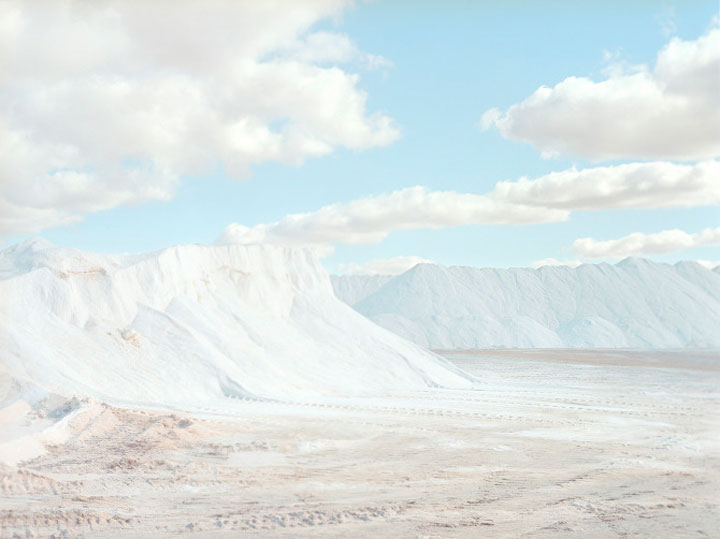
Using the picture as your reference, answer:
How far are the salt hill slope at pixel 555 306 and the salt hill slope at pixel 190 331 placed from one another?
55.5m

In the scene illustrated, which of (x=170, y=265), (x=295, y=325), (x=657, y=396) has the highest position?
(x=170, y=265)

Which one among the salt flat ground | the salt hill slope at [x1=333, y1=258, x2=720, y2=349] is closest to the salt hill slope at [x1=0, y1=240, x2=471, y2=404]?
the salt flat ground

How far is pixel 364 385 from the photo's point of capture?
21.3m

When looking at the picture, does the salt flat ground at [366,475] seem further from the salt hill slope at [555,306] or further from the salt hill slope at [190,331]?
the salt hill slope at [555,306]

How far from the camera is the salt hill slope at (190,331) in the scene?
16.3 metres

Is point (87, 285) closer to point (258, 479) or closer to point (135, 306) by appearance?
point (135, 306)

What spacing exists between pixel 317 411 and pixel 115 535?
9.36 m

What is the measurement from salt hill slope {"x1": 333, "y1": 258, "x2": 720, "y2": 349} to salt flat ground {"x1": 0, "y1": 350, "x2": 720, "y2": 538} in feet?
217

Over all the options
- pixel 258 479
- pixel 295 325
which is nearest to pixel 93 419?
pixel 258 479

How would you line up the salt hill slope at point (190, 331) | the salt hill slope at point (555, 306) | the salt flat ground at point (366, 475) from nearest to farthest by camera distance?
the salt flat ground at point (366, 475), the salt hill slope at point (190, 331), the salt hill slope at point (555, 306)

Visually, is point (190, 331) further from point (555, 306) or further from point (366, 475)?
point (555, 306)

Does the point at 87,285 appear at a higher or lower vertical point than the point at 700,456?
higher

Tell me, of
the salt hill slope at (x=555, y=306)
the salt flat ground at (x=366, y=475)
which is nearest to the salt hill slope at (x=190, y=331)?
the salt flat ground at (x=366, y=475)

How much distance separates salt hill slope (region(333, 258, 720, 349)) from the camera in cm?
8450
